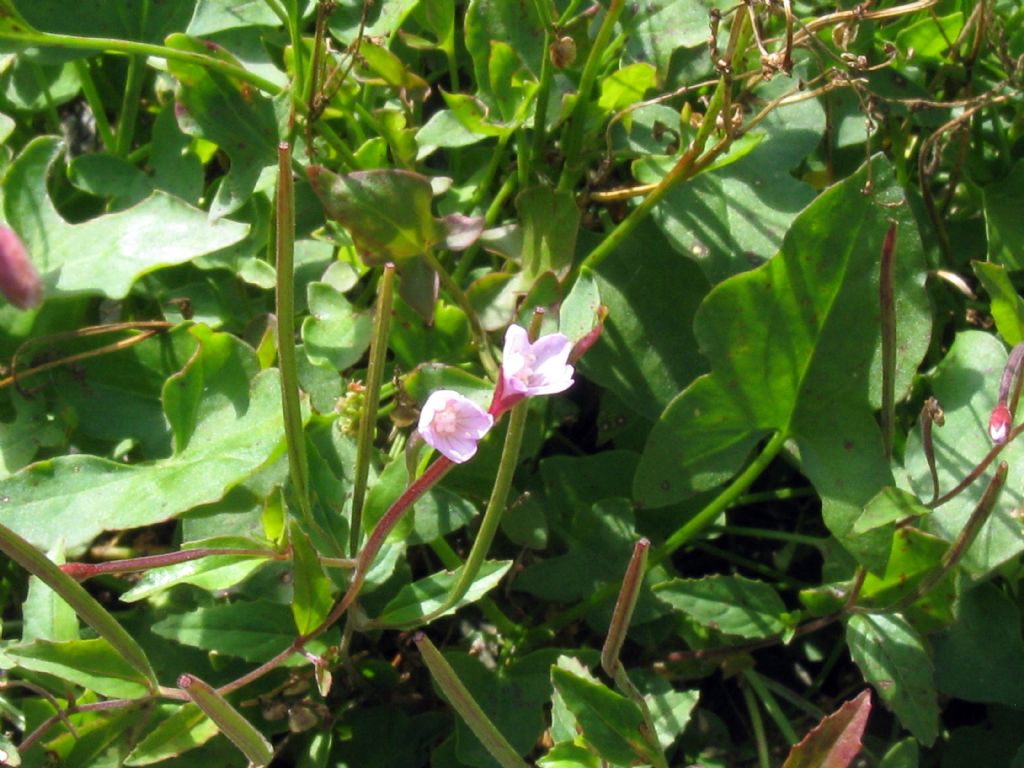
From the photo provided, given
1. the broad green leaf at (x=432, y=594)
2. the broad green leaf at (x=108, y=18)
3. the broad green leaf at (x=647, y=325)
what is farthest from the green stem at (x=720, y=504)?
the broad green leaf at (x=108, y=18)

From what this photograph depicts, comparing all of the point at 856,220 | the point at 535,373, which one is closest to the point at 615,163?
the point at 856,220

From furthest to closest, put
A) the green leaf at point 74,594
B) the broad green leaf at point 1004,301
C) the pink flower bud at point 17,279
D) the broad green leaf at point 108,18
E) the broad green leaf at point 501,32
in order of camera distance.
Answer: the broad green leaf at point 108,18 → the broad green leaf at point 501,32 → the broad green leaf at point 1004,301 → the green leaf at point 74,594 → the pink flower bud at point 17,279

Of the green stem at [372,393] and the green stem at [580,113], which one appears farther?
the green stem at [580,113]

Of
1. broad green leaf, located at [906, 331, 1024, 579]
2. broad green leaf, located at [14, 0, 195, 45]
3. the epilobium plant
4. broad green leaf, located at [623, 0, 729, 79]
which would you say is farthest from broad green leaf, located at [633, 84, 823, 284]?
broad green leaf, located at [14, 0, 195, 45]

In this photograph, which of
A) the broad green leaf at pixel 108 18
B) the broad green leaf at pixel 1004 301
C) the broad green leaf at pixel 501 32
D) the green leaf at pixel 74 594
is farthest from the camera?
the broad green leaf at pixel 108 18

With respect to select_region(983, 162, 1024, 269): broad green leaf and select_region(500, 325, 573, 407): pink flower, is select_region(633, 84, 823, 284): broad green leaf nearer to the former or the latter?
select_region(983, 162, 1024, 269): broad green leaf

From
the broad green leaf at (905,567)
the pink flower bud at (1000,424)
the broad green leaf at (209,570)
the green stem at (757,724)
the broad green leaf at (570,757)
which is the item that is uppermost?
the pink flower bud at (1000,424)

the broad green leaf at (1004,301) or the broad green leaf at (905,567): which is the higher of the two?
the broad green leaf at (1004,301)

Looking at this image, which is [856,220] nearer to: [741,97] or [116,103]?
[741,97]

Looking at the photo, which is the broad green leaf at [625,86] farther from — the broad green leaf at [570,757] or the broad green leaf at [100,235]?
the broad green leaf at [570,757]
